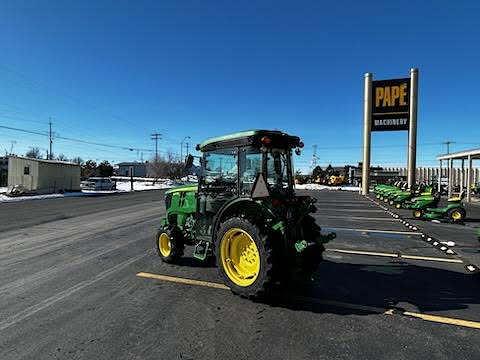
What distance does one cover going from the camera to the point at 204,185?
22.8 feet

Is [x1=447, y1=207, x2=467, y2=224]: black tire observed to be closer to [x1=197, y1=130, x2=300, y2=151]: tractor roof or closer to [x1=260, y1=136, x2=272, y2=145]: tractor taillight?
[x1=197, y1=130, x2=300, y2=151]: tractor roof

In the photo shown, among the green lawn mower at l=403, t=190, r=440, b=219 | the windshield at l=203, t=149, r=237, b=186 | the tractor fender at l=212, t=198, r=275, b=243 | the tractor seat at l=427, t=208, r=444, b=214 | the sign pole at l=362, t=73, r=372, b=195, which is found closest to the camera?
the tractor fender at l=212, t=198, r=275, b=243

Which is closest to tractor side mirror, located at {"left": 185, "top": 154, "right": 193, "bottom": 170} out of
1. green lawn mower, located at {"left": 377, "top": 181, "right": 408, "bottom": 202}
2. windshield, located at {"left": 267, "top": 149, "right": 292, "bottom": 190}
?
windshield, located at {"left": 267, "top": 149, "right": 292, "bottom": 190}

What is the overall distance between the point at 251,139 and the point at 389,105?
3145 cm

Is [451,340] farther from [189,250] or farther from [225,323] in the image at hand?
[189,250]

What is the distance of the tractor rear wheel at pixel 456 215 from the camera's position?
15250mm

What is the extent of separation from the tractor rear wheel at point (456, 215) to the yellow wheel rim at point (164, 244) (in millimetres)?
12135

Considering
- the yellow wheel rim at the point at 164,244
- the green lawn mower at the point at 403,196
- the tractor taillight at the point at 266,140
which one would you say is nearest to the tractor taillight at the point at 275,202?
the tractor taillight at the point at 266,140

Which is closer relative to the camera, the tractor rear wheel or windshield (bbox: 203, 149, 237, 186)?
windshield (bbox: 203, 149, 237, 186)

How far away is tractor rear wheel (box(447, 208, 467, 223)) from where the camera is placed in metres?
15.2

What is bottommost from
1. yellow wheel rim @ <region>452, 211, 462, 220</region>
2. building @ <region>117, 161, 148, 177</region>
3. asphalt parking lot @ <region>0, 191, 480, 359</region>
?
asphalt parking lot @ <region>0, 191, 480, 359</region>

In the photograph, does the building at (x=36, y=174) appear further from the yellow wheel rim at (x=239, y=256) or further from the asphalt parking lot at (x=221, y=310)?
the yellow wheel rim at (x=239, y=256)

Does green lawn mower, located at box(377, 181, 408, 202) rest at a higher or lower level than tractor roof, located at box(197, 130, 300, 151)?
lower

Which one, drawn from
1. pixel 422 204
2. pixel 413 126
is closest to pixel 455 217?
pixel 422 204
